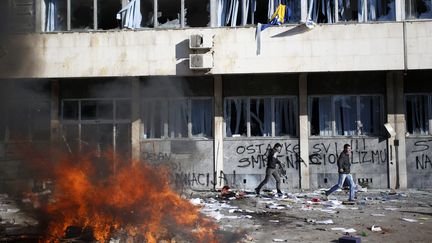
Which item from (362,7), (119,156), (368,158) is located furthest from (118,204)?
(362,7)

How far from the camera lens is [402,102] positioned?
587 inches

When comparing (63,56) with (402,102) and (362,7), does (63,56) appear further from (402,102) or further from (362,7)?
(402,102)

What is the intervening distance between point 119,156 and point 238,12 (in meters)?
6.13

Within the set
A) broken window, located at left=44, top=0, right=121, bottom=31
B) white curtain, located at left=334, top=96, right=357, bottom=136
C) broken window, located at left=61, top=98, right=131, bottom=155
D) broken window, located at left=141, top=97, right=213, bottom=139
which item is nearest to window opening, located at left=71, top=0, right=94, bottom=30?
broken window, located at left=44, top=0, right=121, bottom=31

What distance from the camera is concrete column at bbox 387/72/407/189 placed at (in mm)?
14812

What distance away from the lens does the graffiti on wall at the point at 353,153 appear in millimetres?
14969

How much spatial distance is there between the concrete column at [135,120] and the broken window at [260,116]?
9.71 ft

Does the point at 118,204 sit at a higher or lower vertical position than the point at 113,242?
higher

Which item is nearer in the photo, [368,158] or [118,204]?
[118,204]

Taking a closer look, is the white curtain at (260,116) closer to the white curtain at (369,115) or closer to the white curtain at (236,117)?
the white curtain at (236,117)

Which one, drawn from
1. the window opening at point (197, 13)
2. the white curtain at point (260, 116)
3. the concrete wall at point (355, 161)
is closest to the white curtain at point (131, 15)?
the window opening at point (197, 13)

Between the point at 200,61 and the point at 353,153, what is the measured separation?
5.71 meters

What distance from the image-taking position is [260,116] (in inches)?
612

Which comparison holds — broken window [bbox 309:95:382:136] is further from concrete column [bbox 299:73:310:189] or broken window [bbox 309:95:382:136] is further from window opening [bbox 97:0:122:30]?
window opening [bbox 97:0:122:30]
